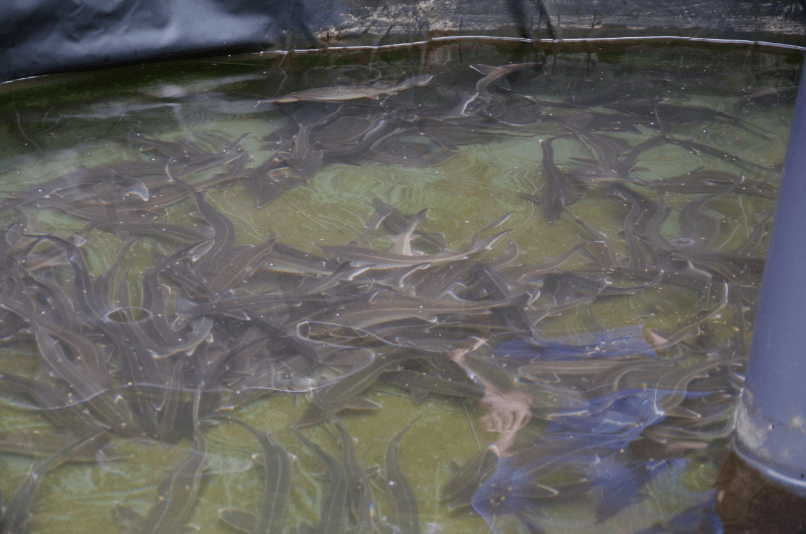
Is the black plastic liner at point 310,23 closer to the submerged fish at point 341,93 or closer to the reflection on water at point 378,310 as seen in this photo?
the reflection on water at point 378,310

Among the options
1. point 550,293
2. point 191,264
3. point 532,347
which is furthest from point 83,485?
point 550,293

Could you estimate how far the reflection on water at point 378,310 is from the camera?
0.91m

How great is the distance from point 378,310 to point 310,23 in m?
1.94

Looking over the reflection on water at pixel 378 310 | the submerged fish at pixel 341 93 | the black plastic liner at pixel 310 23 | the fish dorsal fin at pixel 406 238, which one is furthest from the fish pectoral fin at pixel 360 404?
the black plastic liner at pixel 310 23

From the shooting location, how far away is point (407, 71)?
260 centimetres

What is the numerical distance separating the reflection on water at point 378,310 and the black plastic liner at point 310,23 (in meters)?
0.42

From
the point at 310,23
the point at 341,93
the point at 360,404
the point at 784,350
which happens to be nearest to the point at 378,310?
the point at 360,404

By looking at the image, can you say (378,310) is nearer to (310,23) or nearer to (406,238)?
(406,238)

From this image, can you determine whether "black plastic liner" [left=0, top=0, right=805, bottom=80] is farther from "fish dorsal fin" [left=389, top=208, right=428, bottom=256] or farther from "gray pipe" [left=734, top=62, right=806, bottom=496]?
"gray pipe" [left=734, top=62, right=806, bottom=496]

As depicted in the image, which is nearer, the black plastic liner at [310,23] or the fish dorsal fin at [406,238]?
the fish dorsal fin at [406,238]

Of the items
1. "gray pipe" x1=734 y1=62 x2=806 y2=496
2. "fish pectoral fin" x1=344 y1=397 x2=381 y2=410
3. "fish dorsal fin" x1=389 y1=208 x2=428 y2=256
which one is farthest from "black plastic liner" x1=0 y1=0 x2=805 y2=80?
"gray pipe" x1=734 y1=62 x2=806 y2=496

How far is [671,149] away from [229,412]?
145 centimetres

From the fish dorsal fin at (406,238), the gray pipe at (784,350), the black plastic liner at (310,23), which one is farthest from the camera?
the black plastic liner at (310,23)

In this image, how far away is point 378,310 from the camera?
123 cm
